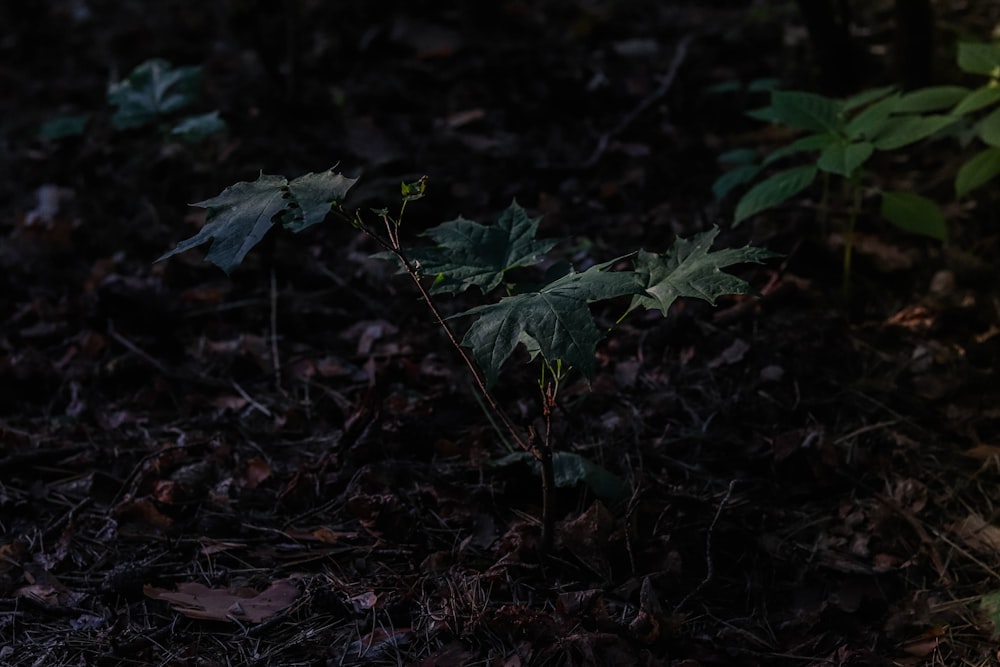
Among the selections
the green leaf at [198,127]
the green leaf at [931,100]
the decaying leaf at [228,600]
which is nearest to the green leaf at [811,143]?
the green leaf at [931,100]

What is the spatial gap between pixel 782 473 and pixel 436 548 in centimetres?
85

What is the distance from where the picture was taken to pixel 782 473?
2.13 meters

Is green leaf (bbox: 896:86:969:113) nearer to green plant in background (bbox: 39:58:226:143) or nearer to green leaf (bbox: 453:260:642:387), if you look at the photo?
green leaf (bbox: 453:260:642:387)

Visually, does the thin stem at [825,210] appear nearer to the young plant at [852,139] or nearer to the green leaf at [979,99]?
the young plant at [852,139]

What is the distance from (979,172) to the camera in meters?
2.50

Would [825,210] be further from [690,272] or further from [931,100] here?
[690,272]

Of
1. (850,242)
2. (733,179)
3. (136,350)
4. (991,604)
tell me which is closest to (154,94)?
(136,350)

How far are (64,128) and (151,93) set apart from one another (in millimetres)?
495

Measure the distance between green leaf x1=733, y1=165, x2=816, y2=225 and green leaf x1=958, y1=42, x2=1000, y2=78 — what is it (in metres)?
0.63

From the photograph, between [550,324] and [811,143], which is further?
[811,143]

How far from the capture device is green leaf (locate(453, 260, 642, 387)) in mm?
1385

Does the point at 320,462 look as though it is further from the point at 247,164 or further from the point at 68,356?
the point at 247,164

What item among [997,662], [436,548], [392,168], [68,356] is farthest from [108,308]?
[997,662]

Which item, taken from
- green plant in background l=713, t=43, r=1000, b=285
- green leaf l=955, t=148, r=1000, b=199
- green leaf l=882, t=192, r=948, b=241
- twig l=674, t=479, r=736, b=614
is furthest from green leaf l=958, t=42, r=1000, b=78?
twig l=674, t=479, r=736, b=614
